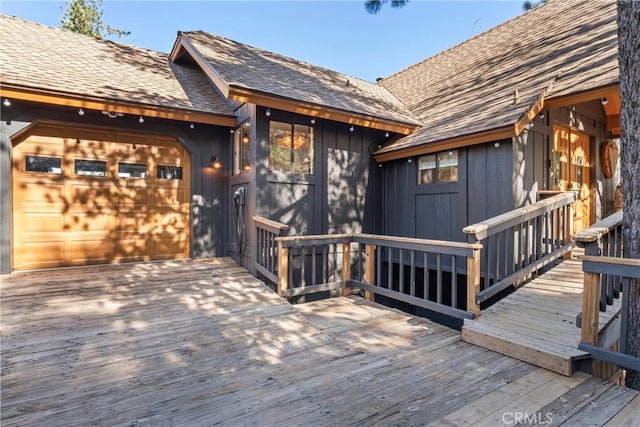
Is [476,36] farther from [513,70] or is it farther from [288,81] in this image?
[288,81]

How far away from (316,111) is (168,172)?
287 centimetres

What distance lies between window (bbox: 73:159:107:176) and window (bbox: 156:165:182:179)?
800 mm

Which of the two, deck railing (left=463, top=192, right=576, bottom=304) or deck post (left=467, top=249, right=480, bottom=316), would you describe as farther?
deck railing (left=463, top=192, right=576, bottom=304)

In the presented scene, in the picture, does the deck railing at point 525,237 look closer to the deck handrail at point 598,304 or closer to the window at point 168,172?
the deck handrail at point 598,304

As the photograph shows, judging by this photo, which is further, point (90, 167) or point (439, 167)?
point (439, 167)

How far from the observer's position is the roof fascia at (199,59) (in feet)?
15.7

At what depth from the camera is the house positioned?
184 inches

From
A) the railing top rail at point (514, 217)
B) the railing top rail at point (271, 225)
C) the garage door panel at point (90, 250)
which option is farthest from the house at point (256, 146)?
the railing top rail at point (514, 217)

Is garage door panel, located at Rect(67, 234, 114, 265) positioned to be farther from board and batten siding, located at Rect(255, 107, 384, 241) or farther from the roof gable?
the roof gable

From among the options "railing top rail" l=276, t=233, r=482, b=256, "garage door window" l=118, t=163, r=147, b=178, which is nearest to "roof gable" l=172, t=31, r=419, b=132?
"garage door window" l=118, t=163, r=147, b=178

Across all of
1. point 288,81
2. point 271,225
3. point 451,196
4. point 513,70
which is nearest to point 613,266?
point 451,196

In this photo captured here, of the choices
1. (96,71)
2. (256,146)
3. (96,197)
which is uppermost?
(96,71)

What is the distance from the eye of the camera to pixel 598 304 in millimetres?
2506

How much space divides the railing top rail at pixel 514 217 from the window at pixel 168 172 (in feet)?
16.0
